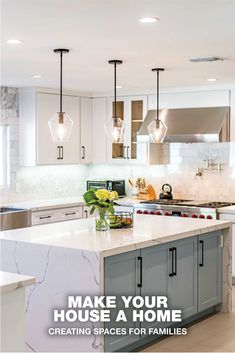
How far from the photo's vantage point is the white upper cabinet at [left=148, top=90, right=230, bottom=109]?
7.20 metres

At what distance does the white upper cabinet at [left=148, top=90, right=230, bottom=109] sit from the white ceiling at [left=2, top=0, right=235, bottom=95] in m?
0.66

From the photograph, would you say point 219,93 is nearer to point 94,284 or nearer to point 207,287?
point 207,287

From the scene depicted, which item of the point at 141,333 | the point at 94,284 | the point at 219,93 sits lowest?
the point at 141,333

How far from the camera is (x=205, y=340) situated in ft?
16.1

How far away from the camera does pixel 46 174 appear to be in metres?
8.05

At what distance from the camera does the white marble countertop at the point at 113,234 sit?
4.36 meters

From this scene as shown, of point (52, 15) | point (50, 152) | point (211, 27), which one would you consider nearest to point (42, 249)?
point (52, 15)

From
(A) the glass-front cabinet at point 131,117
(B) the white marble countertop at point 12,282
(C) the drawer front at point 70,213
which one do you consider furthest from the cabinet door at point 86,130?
(B) the white marble countertop at point 12,282

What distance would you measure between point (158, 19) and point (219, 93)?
370cm

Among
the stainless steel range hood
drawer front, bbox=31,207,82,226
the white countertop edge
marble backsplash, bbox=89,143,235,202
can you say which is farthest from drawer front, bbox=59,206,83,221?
the white countertop edge

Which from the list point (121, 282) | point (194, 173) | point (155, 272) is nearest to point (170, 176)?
point (194, 173)

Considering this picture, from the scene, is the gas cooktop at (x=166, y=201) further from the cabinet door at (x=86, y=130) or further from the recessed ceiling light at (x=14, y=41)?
the recessed ceiling light at (x=14, y=41)

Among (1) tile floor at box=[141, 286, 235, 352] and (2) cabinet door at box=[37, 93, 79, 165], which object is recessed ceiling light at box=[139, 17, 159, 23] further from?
(2) cabinet door at box=[37, 93, 79, 165]

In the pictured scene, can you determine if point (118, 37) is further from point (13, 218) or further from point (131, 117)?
point (131, 117)
